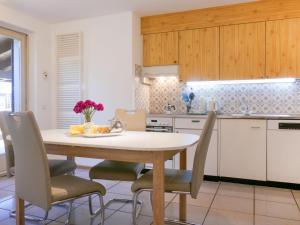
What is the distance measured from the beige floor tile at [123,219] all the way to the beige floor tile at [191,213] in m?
0.21

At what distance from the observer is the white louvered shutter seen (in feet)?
13.6

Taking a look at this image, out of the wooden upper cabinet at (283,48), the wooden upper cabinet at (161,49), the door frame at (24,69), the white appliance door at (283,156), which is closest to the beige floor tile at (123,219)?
the white appliance door at (283,156)

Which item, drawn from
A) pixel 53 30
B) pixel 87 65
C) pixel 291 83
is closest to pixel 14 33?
pixel 53 30

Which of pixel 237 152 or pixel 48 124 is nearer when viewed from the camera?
pixel 237 152

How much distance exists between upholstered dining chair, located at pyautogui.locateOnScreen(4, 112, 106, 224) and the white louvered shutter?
2521 mm

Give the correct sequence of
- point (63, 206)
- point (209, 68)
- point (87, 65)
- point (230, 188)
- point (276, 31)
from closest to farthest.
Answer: point (63, 206) → point (230, 188) → point (276, 31) → point (209, 68) → point (87, 65)

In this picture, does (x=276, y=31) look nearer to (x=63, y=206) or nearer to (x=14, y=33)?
(x=63, y=206)

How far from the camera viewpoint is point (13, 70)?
12.9 feet

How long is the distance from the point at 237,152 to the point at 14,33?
3.62 meters

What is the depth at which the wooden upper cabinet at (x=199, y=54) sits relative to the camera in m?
3.62

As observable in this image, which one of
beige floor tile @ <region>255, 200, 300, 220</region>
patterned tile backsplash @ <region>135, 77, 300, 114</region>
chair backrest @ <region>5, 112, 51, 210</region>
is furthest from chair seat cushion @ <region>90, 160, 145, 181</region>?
patterned tile backsplash @ <region>135, 77, 300, 114</region>

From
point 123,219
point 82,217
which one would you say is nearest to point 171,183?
point 123,219

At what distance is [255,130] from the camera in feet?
10.5

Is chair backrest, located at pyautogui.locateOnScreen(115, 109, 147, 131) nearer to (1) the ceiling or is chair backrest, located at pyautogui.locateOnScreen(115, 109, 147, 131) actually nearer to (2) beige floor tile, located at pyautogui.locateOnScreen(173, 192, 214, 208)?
(2) beige floor tile, located at pyautogui.locateOnScreen(173, 192, 214, 208)
